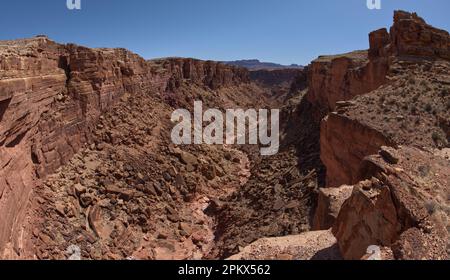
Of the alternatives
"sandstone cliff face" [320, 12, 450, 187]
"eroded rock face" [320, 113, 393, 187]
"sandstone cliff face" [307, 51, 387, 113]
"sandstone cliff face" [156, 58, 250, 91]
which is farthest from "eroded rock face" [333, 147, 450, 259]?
"sandstone cliff face" [156, 58, 250, 91]

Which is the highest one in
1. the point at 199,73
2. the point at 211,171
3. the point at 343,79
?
the point at 199,73

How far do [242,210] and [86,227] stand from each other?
807 cm

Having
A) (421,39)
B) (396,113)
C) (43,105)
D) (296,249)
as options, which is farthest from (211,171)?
(421,39)

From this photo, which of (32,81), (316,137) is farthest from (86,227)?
(316,137)

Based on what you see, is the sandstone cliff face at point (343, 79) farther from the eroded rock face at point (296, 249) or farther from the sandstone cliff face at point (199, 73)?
the sandstone cliff face at point (199, 73)

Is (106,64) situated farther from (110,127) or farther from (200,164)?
(200,164)

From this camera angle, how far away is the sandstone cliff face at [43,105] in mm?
10190

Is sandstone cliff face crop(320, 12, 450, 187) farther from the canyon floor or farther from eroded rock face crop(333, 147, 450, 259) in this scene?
eroded rock face crop(333, 147, 450, 259)

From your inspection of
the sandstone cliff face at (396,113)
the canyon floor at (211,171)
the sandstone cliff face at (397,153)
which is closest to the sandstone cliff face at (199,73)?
the canyon floor at (211,171)

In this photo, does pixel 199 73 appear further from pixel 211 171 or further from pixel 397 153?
pixel 397 153

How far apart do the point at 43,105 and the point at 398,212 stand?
1375 centimetres

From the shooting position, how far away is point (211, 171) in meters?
22.4

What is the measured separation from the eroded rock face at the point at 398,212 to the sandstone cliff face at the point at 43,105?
9.37 m

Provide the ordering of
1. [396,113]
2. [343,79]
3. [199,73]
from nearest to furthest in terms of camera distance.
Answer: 1. [396,113]
2. [343,79]
3. [199,73]
